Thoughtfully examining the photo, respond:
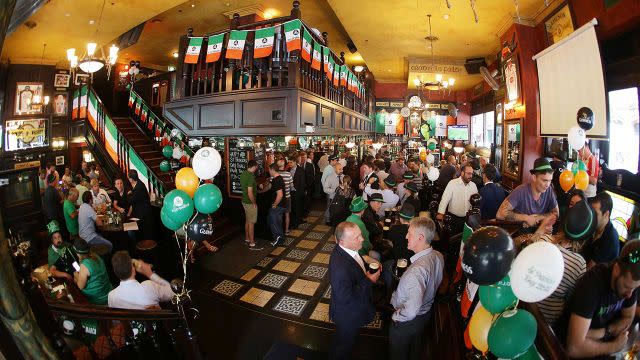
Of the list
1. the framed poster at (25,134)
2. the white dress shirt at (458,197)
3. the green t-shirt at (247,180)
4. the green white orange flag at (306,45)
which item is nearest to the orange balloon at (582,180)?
the white dress shirt at (458,197)

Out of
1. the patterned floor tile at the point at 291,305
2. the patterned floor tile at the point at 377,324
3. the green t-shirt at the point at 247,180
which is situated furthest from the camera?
the green t-shirt at the point at 247,180

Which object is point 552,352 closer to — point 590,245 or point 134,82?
point 590,245

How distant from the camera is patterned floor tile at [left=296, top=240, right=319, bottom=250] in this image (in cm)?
645

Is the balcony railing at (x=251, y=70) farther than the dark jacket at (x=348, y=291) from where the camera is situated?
Yes

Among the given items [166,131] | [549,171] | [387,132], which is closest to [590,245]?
[549,171]

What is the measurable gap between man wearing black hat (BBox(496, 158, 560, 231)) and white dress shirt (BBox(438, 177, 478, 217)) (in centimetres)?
103

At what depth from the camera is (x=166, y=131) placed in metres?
9.41

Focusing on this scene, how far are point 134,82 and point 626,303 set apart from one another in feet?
51.0

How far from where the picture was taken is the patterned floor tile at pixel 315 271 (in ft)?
17.0

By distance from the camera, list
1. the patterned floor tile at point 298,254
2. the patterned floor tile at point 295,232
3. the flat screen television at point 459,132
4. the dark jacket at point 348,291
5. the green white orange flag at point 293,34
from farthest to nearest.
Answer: the flat screen television at point 459,132, the patterned floor tile at point 295,232, the patterned floor tile at point 298,254, the green white orange flag at point 293,34, the dark jacket at point 348,291

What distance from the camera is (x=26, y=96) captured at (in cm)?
946

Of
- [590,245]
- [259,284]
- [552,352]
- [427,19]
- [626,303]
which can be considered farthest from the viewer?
[427,19]

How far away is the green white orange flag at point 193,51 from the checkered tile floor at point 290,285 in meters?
4.17

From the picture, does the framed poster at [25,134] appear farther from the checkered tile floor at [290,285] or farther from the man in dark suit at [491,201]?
the man in dark suit at [491,201]
